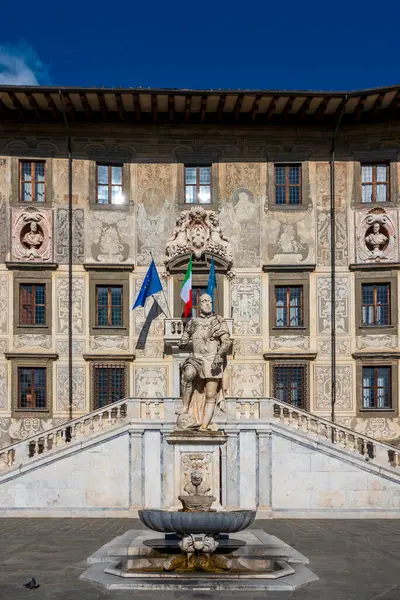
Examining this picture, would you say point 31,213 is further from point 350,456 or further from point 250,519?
point 250,519

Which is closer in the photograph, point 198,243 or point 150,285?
point 150,285

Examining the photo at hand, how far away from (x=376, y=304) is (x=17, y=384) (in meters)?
12.8

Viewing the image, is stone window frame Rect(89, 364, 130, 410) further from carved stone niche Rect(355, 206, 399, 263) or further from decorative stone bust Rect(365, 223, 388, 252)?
decorative stone bust Rect(365, 223, 388, 252)

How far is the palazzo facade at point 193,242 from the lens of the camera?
28.5 metres

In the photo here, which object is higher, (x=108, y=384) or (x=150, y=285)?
(x=150, y=285)

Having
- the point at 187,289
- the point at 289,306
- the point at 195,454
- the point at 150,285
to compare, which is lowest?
the point at 195,454

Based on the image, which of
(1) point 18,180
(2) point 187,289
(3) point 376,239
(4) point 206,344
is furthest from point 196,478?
(1) point 18,180

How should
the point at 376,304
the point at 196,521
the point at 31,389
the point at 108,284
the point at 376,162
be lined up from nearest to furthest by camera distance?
the point at 196,521 < the point at 31,389 < the point at 108,284 < the point at 376,304 < the point at 376,162

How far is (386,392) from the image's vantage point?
2859 cm

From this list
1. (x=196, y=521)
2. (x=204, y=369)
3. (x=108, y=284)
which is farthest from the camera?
(x=108, y=284)

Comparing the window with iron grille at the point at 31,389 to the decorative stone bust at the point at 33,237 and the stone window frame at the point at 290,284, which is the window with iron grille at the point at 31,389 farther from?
the stone window frame at the point at 290,284

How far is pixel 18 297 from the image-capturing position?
28.5m

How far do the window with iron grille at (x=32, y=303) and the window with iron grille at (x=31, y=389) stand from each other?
5.60 ft

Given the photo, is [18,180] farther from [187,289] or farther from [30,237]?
[187,289]
